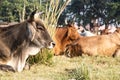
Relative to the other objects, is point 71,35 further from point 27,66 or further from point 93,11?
point 93,11

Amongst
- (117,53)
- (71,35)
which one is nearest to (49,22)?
(117,53)

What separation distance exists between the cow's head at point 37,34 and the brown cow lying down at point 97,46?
105 inches

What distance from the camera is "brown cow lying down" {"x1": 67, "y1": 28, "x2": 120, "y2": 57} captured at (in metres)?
10.1

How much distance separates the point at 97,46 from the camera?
1009 cm

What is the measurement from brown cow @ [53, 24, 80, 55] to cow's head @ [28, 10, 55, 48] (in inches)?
134

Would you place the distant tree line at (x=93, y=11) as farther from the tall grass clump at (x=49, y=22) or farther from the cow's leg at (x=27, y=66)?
the cow's leg at (x=27, y=66)

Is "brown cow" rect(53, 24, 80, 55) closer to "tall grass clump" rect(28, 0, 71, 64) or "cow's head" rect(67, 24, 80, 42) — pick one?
"cow's head" rect(67, 24, 80, 42)

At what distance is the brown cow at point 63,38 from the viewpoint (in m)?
11.1

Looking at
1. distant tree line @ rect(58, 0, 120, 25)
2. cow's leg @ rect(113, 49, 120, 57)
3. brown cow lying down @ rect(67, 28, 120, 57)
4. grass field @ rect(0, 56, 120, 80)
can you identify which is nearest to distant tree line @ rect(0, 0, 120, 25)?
distant tree line @ rect(58, 0, 120, 25)

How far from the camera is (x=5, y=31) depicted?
778 cm

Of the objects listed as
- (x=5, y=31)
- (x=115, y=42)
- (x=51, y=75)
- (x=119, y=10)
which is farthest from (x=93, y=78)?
(x=119, y=10)

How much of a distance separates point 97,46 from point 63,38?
5.92ft

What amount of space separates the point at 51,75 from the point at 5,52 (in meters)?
1.00

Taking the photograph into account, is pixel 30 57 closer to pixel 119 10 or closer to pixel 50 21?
pixel 50 21
